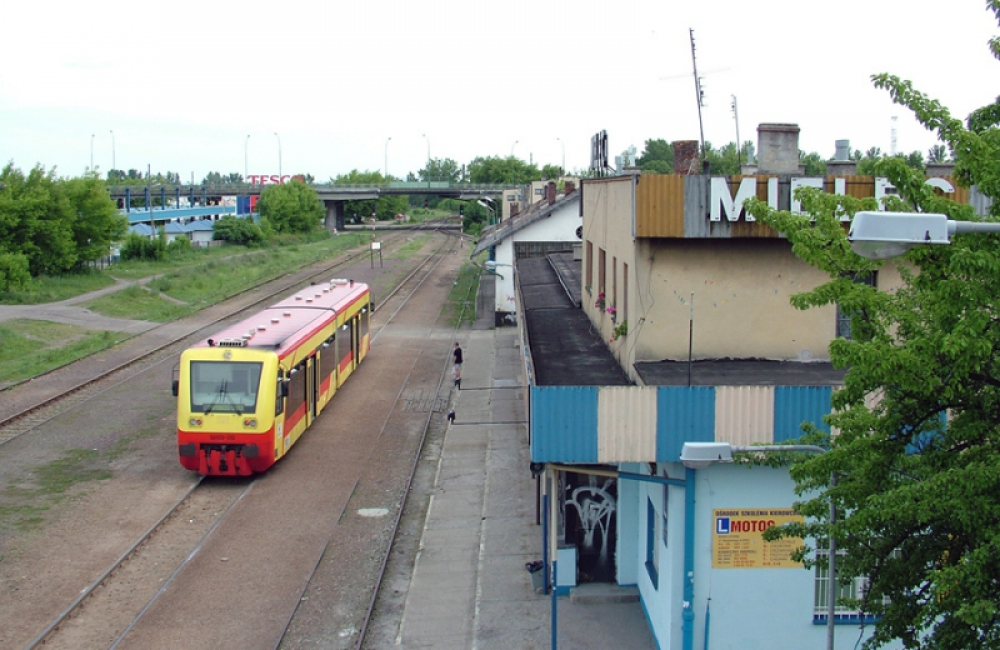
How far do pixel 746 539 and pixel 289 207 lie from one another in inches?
3459

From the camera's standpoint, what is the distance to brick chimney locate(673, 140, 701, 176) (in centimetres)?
1659

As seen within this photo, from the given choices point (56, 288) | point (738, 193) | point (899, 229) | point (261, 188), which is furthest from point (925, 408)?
point (261, 188)

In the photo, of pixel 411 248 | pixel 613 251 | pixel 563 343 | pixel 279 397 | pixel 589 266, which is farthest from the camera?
→ pixel 411 248

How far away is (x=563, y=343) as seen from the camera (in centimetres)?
1619

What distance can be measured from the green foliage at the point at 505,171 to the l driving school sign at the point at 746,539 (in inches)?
4773

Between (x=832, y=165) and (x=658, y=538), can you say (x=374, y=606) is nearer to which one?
(x=658, y=538)

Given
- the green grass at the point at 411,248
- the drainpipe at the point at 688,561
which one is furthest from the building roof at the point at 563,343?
the green grass at the point at 411,248

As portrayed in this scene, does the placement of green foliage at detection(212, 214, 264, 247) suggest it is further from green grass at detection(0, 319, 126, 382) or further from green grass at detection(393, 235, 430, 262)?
green grass at detection(0, 319, 126, 382)

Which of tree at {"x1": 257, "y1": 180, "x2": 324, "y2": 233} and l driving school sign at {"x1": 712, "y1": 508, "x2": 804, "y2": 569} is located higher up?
tree at {"x1": 257, "y1": 180, "x2": 324, "y2": 233}

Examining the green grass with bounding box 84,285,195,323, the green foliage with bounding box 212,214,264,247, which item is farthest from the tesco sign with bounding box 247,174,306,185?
the green grass with bounding box 84,285,195,323

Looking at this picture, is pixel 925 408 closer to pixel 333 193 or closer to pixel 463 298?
pixel 463 298

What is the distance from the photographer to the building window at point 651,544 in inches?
451

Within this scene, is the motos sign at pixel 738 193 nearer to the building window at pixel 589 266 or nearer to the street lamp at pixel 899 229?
the building window at pixel 589 266

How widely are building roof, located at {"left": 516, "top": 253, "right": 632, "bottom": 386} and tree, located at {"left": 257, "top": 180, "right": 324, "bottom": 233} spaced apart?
229 ft
